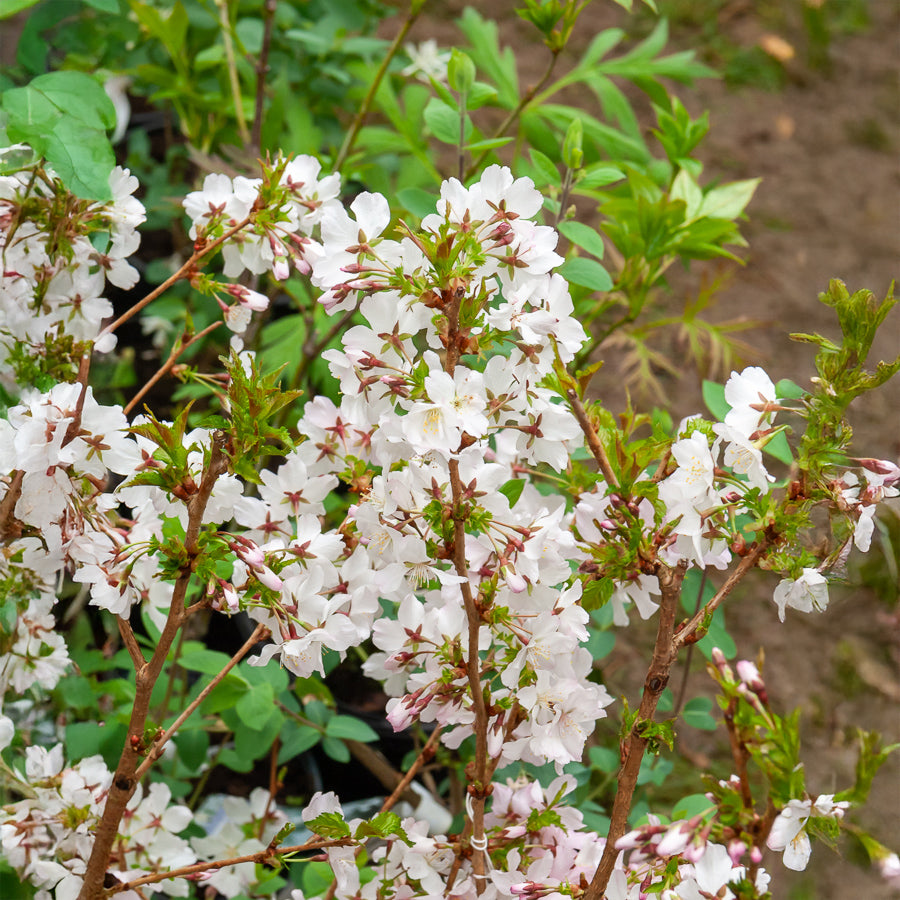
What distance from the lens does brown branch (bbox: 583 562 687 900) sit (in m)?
0.77

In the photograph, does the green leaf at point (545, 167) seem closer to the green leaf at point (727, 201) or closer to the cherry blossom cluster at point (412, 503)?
the cherry blossom cluster at point (412, 503)

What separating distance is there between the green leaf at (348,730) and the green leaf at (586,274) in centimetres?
60

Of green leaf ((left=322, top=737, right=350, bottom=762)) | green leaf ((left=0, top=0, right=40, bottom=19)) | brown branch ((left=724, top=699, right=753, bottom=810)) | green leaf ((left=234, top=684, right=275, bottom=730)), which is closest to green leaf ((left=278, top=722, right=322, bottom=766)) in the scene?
green leaf ((left=322, top=737, right=350, bottom=762))

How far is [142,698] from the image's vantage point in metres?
0.80

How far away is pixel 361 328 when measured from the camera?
795 millimetres

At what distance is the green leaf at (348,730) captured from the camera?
126cm

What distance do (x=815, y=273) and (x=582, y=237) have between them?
7.66 feet

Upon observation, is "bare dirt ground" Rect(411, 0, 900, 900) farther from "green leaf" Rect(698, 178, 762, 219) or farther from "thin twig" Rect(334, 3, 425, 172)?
"thin twig" Rect(334, 3, 425, 172)

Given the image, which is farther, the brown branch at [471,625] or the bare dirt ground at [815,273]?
the bare dirt ground at [815,273]

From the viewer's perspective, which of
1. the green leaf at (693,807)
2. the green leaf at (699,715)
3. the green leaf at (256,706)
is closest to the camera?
the green leaf at (693,807)

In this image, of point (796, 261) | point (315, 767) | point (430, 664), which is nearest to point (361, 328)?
point (430, 664)

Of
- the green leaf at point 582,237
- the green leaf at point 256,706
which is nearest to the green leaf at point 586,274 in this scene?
the green leaf at point 582,237

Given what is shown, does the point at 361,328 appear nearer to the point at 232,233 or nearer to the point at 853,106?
the point at 232,233

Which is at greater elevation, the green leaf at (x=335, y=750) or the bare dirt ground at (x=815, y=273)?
the green leaf at (x=335, y=750)
